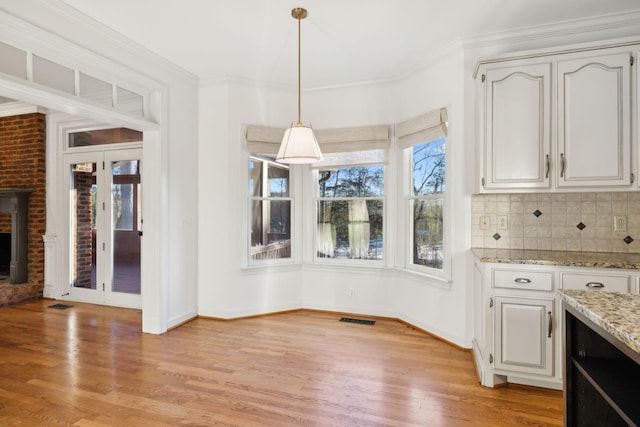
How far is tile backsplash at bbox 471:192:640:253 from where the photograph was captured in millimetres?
2865

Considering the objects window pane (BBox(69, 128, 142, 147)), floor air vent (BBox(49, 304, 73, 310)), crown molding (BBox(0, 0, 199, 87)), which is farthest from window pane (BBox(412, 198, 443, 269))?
floor air vent (BBox(49, 304, 73, 310))

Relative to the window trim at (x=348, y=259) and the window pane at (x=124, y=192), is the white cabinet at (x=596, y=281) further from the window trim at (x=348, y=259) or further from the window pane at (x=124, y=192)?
the window pane at (x=124, y=192)

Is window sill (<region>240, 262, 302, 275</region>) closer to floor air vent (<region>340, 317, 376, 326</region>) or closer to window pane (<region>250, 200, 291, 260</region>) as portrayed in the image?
window pane (<region>250, 200, 291, 260</region>)

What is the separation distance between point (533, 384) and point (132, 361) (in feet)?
10.5

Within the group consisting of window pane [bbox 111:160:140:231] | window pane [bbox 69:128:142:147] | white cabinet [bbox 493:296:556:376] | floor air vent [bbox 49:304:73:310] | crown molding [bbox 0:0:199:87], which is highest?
crown molding [bbox 0:0:199:87]

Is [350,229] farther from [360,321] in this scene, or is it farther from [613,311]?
[613,311]

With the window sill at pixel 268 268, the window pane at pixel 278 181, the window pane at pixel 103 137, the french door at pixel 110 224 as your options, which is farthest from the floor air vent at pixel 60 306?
the window pane at pixel 278 181

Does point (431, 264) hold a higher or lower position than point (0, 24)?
lower

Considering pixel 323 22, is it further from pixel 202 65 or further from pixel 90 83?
pixel 90 83

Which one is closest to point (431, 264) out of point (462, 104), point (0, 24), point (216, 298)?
point (462, 104)

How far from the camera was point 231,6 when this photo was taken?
2.76 metres

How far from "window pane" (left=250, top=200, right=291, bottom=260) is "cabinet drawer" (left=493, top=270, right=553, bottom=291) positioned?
259 cm

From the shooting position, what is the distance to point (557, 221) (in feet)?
9.87

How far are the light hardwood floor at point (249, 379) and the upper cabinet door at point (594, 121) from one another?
5.38 ft
